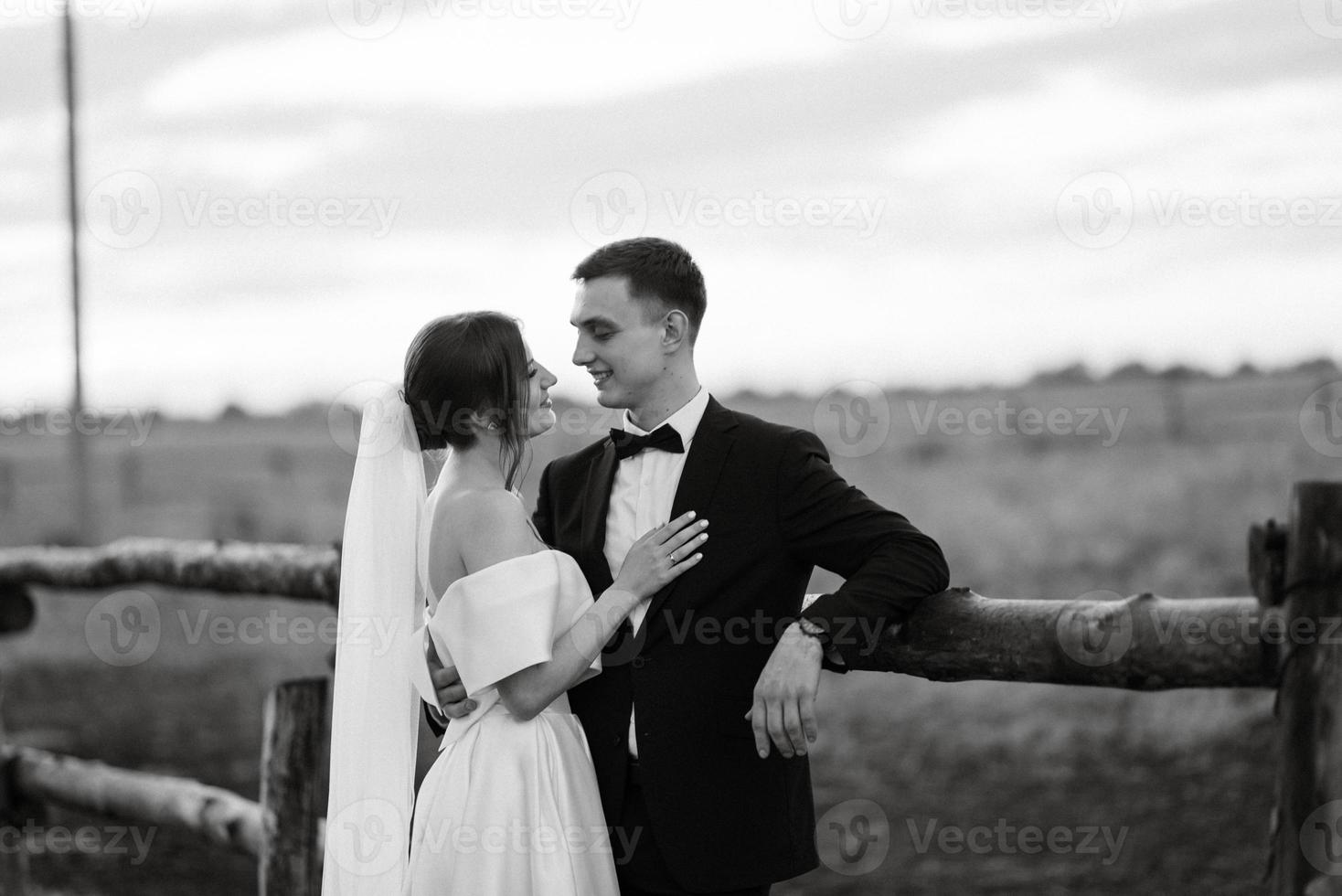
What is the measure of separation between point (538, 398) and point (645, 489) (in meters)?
0.34

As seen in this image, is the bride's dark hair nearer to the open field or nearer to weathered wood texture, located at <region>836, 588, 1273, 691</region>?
weathered wood texture, located at <region>836, 588, 1273, 691</region>

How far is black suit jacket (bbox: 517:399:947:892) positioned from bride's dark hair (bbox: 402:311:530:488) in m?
0.44

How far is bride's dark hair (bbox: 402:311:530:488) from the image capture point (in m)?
2.91

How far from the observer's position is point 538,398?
300cm

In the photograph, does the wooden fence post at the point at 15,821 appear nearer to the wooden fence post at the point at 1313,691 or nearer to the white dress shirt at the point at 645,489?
the white dress shirt at the point at 645,489

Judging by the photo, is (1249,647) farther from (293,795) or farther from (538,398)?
(293,795)

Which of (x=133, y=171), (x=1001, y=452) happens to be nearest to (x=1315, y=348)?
(x=1001, y=452)

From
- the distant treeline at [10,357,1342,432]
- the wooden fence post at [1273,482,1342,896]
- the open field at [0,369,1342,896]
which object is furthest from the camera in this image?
the distant treeline at [10,357,1342,432]

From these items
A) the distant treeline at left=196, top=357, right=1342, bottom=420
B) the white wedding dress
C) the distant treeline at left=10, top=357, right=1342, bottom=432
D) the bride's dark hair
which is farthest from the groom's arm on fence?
the distant treeline at left=196, top=357, right=1342, bottom=420

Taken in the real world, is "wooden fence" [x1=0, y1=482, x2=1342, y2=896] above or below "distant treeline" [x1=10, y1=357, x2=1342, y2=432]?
below

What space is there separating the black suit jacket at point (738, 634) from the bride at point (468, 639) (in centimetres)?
9

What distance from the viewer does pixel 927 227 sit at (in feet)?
73.4

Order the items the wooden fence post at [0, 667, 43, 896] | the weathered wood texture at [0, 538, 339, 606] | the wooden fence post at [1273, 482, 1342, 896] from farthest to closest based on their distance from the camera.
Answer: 1. the wooden fence post at [0, 667, 43, 896]
2. the weathered wood texture at [0, 538, 339, 606]
3. the wooden fence post at [1273, 482, 1342, 896]

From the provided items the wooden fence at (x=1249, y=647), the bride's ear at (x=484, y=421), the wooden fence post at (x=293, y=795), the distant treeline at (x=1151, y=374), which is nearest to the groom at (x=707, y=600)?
the wooden fence at (x=1249, y=647)
